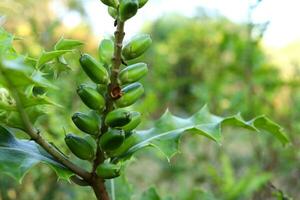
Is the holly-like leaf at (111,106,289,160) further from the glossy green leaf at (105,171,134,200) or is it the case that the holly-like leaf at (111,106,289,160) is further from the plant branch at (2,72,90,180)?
the glossy green leaf at (105,171,134,200)

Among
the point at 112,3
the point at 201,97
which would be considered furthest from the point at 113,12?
the point at 201,97

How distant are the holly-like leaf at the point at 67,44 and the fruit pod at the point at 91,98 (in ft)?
0.24

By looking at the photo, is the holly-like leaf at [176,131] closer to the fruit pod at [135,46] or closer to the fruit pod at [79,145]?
the fruit pod at [79,145]

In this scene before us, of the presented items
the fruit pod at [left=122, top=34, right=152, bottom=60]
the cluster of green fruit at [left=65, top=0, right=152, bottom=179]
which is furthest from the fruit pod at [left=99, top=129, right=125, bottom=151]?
the fruit pod at [left=122, top=34, right=152, bottom=60]

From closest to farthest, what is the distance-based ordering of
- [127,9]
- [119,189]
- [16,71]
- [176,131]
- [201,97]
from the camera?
[16,71]
[127,9]
[176,131]
[119,189]
[201,97]

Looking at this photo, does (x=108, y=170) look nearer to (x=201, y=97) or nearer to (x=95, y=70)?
(x=95, y=70)

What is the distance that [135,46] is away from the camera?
917 mm

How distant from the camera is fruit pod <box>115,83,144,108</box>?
909 mm

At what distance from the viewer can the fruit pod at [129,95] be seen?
0.91m

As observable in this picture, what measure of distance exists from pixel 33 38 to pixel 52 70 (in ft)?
5.37

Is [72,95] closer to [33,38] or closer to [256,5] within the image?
[33,38]

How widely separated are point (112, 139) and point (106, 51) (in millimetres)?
160

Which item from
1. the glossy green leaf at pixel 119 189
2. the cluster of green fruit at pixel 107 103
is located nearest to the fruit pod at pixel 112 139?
the cluster of green fruit at pixel 107 103

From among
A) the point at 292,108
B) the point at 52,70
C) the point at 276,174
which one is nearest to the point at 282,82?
the point at 292,108
